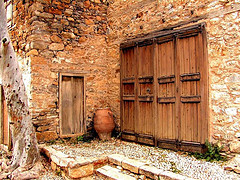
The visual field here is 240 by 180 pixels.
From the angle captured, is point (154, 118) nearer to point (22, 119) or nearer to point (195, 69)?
point (195, 69)

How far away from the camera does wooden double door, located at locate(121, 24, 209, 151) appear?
4.19 meters

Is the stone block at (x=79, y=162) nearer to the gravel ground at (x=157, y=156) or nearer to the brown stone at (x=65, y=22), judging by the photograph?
the gravel ground at (x=157, y=156)

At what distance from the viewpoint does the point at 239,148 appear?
3.74 meters

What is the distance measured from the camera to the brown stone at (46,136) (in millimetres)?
5164

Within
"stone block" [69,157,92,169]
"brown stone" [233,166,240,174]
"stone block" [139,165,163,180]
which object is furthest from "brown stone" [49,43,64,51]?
"brown stone" [233,166,240,174]

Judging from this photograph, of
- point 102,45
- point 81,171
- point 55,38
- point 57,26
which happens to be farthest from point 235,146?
point 57,26

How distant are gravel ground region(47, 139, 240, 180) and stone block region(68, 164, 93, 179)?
0.47 m

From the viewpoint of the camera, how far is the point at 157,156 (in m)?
4.22

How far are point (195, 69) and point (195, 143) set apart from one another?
1.43 m

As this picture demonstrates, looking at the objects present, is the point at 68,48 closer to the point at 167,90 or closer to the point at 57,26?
the point at 57,26

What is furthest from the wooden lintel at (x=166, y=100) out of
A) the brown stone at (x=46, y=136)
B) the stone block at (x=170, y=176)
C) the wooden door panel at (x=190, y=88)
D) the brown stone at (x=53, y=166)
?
the brown stone at (x=46, y=136)

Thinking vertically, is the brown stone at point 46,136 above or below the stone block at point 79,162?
above

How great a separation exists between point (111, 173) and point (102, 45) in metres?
3.77

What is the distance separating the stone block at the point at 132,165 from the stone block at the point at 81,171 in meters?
0.62
